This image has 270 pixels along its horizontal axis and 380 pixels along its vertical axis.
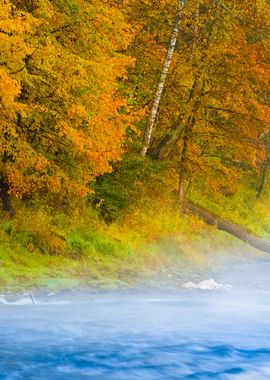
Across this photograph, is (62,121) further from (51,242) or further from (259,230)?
(259,230)

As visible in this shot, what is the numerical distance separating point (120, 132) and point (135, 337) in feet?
28.3

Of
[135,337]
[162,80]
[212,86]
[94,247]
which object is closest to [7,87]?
[135,337]

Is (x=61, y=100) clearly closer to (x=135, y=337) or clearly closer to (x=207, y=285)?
(x=207, y=285)

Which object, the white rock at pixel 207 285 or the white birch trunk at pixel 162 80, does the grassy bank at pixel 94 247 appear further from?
the white birch trunk at pixel 162 80

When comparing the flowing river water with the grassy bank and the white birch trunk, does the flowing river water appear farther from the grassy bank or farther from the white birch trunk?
the white birch trunk

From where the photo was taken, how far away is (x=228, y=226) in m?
26.9

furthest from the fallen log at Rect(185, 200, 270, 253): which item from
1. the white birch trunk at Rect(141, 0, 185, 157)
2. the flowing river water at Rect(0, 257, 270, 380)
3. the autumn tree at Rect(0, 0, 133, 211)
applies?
the flowing river water at Rect(0, 257, 270, 380)

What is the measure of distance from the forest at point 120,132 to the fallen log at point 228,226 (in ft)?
0.18

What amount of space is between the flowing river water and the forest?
6.45ft

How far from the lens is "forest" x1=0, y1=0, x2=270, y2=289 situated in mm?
16844

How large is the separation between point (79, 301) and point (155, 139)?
12.5 metres

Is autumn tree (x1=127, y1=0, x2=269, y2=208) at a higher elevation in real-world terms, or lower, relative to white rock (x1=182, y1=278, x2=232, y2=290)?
higher

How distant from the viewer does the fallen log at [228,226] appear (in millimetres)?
26609

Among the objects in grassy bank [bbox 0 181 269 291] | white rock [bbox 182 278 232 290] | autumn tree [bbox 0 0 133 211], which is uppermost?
autumn tree [bbox 0 0 133 211]
